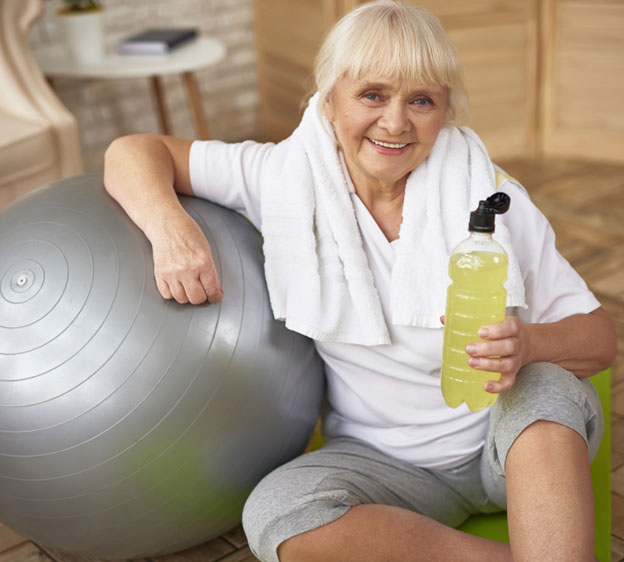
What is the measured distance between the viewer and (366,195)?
1320 mm

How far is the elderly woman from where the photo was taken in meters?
1.16

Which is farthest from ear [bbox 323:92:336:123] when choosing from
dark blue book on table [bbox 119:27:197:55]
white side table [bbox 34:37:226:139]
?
dark blue book on table [bbox 119:27:197:55]

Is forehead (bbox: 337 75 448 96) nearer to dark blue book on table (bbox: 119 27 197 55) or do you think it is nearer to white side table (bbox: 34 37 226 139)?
white side table (bbox: 34 37 226 139)

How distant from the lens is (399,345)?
51.2 inches

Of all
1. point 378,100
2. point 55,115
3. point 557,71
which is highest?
point 378,100

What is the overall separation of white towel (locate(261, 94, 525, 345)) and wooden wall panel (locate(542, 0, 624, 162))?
216cm

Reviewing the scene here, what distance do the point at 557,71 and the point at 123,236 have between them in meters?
2.57

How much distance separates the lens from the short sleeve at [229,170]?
4.53 ft

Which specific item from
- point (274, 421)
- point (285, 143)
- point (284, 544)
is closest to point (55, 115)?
point (285, 143)

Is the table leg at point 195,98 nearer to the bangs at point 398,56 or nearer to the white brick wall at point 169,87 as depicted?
the white brick wall at point 169,87

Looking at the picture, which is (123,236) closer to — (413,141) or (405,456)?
(413,141)

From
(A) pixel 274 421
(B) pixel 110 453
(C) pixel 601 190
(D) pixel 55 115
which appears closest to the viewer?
(B) pixel 110 453

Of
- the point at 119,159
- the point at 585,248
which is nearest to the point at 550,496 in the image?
the point at 119,159

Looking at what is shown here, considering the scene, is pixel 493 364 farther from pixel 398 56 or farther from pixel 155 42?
pixel 155 42
